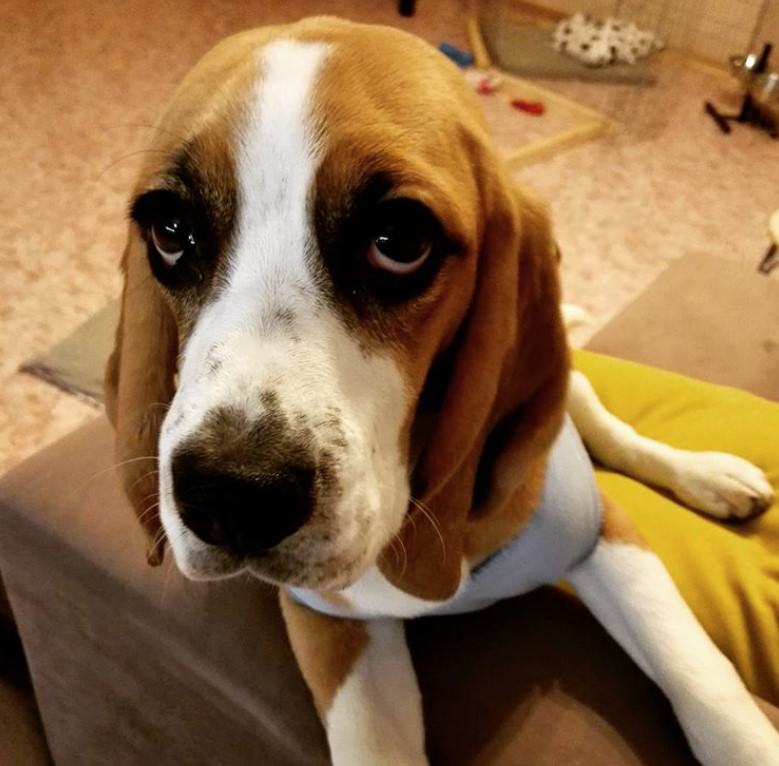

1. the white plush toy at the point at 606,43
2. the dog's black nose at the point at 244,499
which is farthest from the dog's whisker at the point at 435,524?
the white plush toy at the point at 606,43

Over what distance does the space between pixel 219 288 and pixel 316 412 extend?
0.66 ft

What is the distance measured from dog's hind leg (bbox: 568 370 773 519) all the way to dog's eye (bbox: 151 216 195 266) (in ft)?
2.28

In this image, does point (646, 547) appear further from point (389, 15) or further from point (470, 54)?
point (389, 15)

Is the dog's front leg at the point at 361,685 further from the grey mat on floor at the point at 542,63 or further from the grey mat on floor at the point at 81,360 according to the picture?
the grey mat on floor at the point at 542,63

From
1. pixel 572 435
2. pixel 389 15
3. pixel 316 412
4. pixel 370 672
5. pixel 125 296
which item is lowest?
pixel 389 15

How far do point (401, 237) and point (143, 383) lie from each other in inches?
16.9

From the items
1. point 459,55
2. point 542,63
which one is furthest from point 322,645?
point 542,63

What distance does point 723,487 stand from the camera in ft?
4.87

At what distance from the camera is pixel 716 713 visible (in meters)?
1.16

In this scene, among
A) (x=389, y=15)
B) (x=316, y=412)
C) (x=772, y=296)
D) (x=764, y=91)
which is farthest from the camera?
(x=389, y=15)

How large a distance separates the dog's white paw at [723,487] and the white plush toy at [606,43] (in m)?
4.03

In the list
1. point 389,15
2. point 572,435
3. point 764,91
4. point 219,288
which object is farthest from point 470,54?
point 219,288

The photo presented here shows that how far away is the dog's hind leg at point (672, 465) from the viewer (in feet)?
4.89

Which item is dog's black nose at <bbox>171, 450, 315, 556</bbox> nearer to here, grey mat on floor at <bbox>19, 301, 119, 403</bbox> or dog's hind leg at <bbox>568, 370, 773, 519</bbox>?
dog's hind leg at <bbox>568, 370, 773, 519</bbox>
